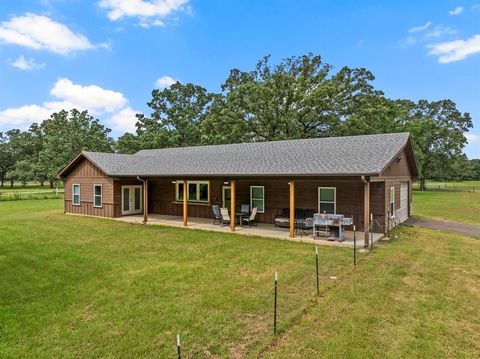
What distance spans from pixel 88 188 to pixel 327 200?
546 inches

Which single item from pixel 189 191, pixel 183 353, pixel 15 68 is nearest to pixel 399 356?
pixel 183 353

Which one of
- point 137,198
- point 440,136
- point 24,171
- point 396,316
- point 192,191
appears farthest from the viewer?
point 24,171

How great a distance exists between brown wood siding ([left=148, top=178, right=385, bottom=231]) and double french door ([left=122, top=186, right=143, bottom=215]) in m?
0.69

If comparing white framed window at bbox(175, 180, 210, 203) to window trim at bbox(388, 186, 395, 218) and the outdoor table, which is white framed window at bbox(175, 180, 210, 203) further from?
window trim at bbox(388, 186, 395, 218)

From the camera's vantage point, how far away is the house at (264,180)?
37.8 ft

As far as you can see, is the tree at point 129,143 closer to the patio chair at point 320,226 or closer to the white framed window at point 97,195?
the white framed window at point 97,195

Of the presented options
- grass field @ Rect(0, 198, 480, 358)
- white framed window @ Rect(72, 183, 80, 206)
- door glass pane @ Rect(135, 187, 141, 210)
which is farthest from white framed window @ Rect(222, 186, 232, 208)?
white framed window @ Rect(72, 183, 80, 206)

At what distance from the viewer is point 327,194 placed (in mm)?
13148

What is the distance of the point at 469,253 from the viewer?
357 inches

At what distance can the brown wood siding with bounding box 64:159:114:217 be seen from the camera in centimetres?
1712

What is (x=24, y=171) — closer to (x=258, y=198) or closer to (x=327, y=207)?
(x=258, y=198)

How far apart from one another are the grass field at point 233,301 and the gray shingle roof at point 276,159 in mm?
2973

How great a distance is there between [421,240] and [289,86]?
22.5 metres

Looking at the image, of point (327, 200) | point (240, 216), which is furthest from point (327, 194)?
point (240, 216)
